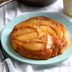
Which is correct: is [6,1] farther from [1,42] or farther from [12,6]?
[1,42]

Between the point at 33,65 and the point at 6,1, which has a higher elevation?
the point at 6,1

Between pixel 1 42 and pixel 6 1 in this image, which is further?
pixel 6 1

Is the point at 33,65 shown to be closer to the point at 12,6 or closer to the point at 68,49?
the point at 68,49

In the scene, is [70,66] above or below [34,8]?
below

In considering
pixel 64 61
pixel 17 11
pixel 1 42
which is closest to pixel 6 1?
pixel 17 11

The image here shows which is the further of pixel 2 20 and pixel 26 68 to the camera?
pixel 2 20
